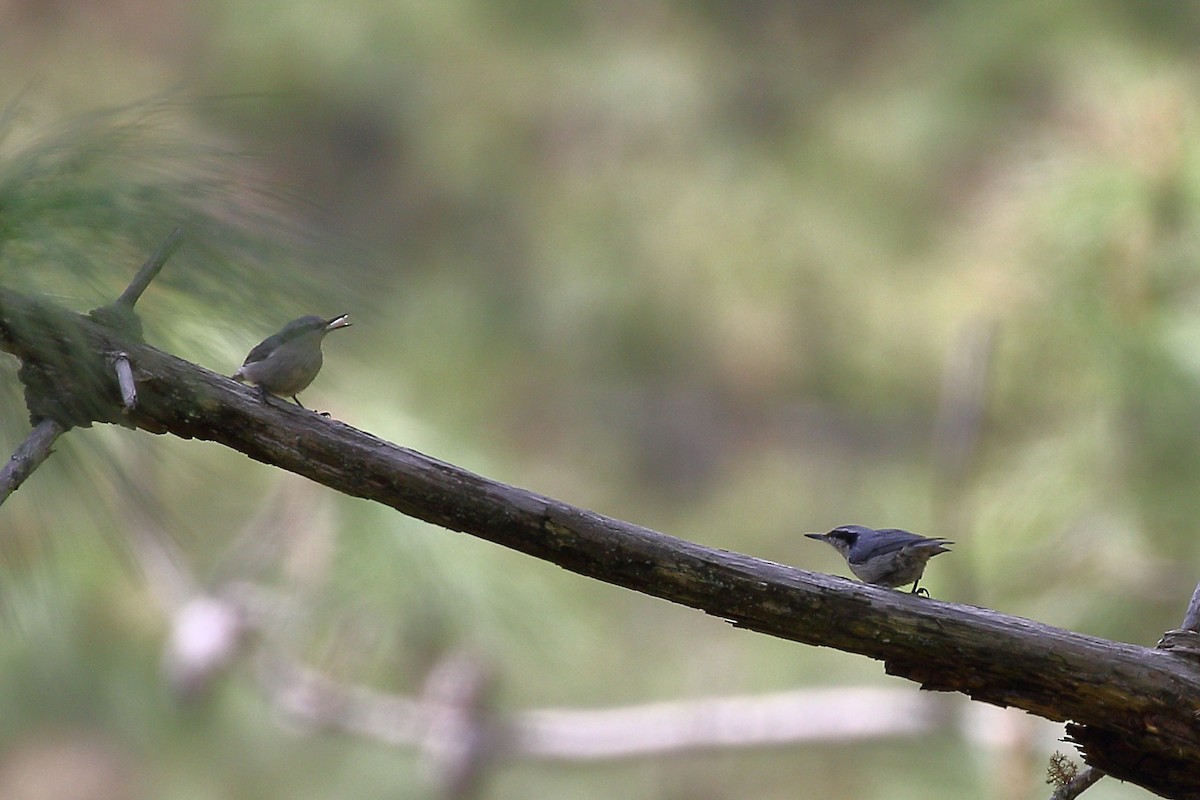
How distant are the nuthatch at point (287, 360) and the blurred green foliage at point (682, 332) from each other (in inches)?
24.5

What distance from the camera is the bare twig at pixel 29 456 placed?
1.63 ft

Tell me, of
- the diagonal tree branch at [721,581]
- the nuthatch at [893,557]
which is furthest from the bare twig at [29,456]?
the nuthatch at [893,557]

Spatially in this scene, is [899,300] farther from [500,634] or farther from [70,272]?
[70,272]

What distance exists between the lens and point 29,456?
20.3 inches

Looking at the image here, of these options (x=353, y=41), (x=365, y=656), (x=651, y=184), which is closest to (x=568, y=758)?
(x=365, y=656)

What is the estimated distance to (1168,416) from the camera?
126 cm

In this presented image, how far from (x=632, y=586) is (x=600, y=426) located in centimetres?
212

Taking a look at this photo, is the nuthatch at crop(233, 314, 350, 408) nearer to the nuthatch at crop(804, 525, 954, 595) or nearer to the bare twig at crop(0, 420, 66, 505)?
the bare twig at crop(0, 420, 66, 505)

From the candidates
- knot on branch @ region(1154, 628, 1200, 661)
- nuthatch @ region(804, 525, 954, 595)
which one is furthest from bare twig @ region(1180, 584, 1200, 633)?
nuthatch @ region(804, 525, 954, 595)

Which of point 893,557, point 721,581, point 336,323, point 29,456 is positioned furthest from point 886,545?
point 29,456

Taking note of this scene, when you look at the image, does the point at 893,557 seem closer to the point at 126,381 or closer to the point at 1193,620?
the point at 1193,620

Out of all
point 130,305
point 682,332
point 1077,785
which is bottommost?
point 1077,785

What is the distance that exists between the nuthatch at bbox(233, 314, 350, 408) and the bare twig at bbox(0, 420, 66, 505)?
0.29 feet

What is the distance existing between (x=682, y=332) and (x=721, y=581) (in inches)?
76.9
